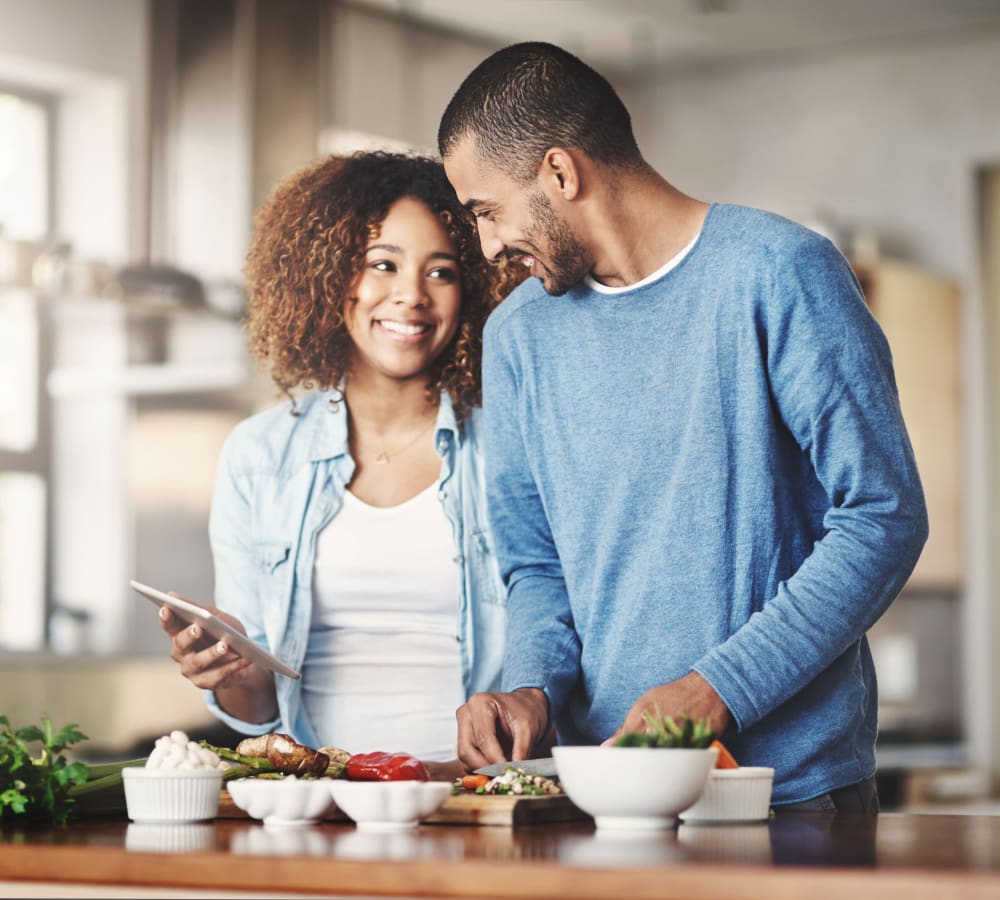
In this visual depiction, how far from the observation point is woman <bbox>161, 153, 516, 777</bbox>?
7.18 feet

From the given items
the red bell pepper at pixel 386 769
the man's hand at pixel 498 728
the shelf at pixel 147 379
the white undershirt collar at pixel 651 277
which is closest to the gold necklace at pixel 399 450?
the white undershirt collar at pixel 651 277

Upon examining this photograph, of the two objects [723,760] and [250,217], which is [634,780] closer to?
[723,760]

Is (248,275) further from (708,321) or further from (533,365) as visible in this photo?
(708,321)

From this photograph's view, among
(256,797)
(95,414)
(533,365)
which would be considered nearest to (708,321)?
(533,365)

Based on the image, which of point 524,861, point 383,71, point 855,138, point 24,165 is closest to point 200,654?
point 524,861

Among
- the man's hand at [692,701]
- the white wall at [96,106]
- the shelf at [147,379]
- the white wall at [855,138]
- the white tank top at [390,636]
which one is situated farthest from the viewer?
the white wall at [855,138]

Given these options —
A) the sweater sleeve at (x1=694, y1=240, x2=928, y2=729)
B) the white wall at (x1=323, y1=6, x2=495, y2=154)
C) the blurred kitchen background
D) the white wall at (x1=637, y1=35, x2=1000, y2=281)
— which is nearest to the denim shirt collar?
the sweater sleeve at (x1=694, y1=240, x2=928, y2=729)

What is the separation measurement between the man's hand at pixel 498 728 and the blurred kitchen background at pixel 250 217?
5.17 feet

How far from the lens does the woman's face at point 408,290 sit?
7.32 ft

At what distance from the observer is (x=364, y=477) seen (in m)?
2.26

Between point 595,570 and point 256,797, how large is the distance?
0.57 metres

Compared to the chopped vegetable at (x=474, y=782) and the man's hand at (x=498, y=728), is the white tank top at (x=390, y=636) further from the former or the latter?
the chopped vegetable at (x=474, y=782)

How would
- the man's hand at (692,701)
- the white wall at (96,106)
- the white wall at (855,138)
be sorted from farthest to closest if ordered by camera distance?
1. the white wall at (855,138)
2. the white wall at (96,106)
3. the man's hand at (692,701)

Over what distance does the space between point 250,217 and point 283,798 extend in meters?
2.95
